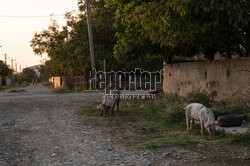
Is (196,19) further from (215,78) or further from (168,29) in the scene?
(215,78)

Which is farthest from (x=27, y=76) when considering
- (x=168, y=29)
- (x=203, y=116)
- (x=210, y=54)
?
(x=203, y=116)

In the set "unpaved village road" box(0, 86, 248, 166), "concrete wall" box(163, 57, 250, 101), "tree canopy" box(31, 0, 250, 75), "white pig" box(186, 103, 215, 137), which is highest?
"tree canopy" box(31, 0, 250, 75)

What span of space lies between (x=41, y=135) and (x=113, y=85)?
481 cm

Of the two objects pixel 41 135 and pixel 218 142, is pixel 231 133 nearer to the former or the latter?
pixel 218 142

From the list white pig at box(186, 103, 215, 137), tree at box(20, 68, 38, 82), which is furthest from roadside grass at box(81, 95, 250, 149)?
tree at box(20, 68, 38, 82)

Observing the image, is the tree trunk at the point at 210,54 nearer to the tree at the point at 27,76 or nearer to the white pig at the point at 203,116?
the white pig at the point at 203,116

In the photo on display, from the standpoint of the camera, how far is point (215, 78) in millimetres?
11867

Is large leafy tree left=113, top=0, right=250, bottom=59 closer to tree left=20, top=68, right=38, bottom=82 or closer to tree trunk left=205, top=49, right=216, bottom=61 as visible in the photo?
tree trunk left=205, top=49, right=216, bottom=61

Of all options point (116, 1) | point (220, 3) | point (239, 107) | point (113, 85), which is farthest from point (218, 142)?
point (116, 1)

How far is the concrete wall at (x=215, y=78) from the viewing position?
10227mm

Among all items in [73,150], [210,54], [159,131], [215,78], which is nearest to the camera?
[73,150]

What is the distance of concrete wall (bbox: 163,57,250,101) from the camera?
10.2 metres

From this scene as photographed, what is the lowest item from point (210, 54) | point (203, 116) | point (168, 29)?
point (203, 116)

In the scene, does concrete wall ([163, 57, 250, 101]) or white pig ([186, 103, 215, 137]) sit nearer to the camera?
white pig ([186, 103, 215, 137])
